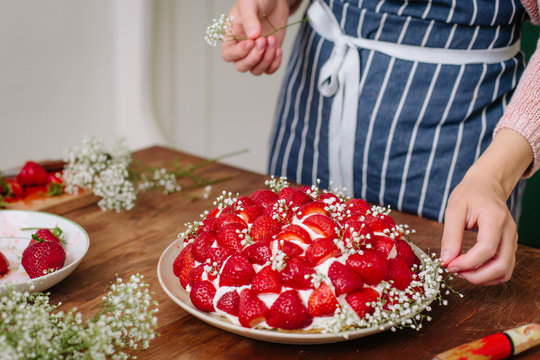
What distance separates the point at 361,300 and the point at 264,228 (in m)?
0.19

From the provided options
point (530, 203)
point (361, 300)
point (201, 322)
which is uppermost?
point (361, 300)

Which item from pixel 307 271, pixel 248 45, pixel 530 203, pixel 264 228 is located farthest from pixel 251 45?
pixel 530 203

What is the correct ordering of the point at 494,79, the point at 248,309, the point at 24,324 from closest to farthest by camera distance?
the point at 24,324, the point at 248,309, the point at 494,79

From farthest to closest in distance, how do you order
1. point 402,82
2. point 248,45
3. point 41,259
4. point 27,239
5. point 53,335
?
point 402,82 → point 248,45 → point 27,239 → point 41,259 → point 53,335

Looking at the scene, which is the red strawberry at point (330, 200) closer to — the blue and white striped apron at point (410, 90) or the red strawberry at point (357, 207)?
the red strawberry at point (357, 207)

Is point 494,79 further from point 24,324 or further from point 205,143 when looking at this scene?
point 205,143

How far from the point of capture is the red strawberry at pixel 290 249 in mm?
863

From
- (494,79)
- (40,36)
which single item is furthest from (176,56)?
(494,79)

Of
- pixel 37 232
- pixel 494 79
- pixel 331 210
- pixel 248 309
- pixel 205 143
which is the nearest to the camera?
pixel 248 309

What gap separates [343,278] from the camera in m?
0.83

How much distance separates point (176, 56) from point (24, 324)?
2643 millimetres

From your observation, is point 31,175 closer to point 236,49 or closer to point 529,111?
point 236,49

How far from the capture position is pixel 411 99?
143cm

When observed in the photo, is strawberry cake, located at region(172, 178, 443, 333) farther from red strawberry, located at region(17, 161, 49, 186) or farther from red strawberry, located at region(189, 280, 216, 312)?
red strawberry, located at region(17, 161, 49, 186)
